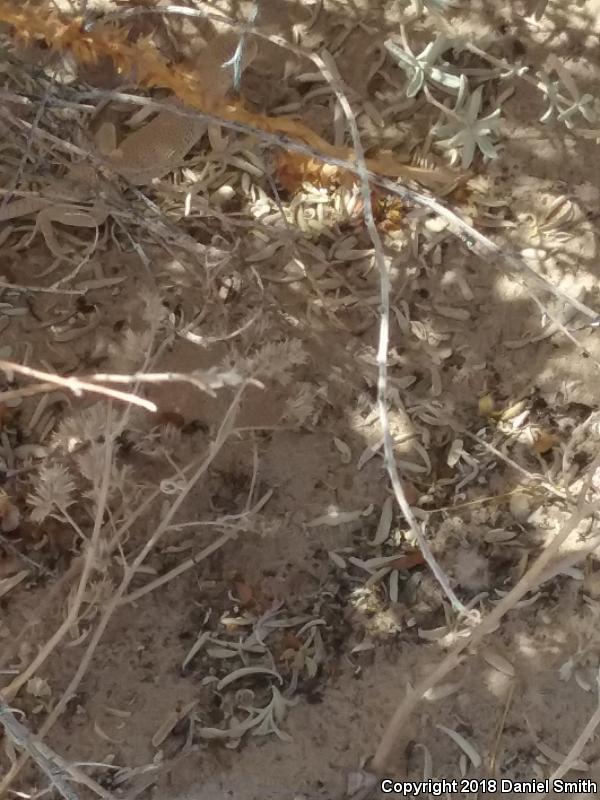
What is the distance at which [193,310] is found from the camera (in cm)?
144

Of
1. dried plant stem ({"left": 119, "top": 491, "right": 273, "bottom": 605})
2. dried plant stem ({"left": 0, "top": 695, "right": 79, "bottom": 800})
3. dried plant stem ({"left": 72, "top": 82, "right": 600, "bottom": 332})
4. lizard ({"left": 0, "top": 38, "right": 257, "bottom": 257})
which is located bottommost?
dried plant stem ({"left": 119, "top": 491, "right": 273, "bottom": 605})

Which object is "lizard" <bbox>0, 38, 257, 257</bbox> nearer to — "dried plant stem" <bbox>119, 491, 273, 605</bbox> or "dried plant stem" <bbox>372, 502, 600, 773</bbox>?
"dried plant stem" <bbox>119, 491, 273, 605</bbox>

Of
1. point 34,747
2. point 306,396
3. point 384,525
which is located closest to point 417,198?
point 306,396

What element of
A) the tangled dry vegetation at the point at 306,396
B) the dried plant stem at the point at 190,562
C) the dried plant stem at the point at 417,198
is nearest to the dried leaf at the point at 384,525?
the tangled dry vegetation at the point at 306,396

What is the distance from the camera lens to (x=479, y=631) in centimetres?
102

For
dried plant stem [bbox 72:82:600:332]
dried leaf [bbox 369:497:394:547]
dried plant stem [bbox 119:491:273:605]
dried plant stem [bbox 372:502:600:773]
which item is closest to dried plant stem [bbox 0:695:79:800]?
dried plant stem [bbox 119:491:273:605]

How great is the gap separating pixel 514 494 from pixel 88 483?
71 centimetres

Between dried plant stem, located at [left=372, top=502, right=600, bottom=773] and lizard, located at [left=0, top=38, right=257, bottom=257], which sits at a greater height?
lizard, located at [left=0, top=38, right=257, bottom=257]

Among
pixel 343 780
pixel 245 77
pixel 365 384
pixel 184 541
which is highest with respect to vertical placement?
pixel 245 77

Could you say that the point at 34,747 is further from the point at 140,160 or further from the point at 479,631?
the point at 140,160

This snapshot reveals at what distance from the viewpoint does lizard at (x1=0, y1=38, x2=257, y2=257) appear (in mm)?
1428

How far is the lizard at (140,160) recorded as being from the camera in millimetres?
1428

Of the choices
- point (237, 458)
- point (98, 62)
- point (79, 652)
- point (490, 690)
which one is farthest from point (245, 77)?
point (490, 690)

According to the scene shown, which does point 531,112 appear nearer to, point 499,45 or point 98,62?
point 499,45
